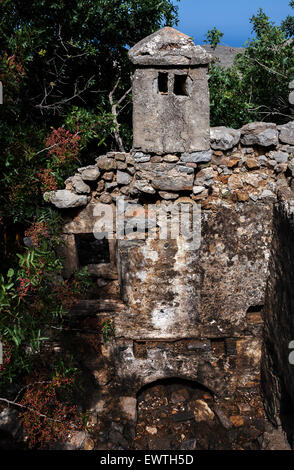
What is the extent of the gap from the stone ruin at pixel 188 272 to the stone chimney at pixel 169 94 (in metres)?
0.01

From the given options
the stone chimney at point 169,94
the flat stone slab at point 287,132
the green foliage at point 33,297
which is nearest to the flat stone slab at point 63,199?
the green foliage at point 33,297

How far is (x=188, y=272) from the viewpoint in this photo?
4.65 m

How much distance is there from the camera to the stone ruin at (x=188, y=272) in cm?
404

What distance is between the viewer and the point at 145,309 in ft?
15.6

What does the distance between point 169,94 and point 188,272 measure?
2.27 m

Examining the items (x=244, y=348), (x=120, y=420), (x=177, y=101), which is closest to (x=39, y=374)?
(x=120, y=420)

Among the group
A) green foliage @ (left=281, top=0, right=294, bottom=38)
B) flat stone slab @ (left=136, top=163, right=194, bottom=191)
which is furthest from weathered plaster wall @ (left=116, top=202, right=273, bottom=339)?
green foliage @ (left=281, top=0, right=294, bottom=38)

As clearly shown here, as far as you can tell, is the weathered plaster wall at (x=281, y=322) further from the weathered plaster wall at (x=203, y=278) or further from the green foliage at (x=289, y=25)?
the green foliage at (x=289, y=25)

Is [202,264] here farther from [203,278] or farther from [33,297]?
[33,297]

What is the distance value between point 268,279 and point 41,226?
314 cm

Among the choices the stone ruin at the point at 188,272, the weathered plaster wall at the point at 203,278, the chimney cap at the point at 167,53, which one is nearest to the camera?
the chimney cap at the point at 167,53

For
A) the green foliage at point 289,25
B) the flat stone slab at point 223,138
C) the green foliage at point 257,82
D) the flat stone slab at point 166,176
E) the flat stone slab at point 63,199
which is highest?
the green foliage at point 289,25

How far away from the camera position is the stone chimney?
12.6ft

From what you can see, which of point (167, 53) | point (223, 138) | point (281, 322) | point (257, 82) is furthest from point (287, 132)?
point (257, 82)
